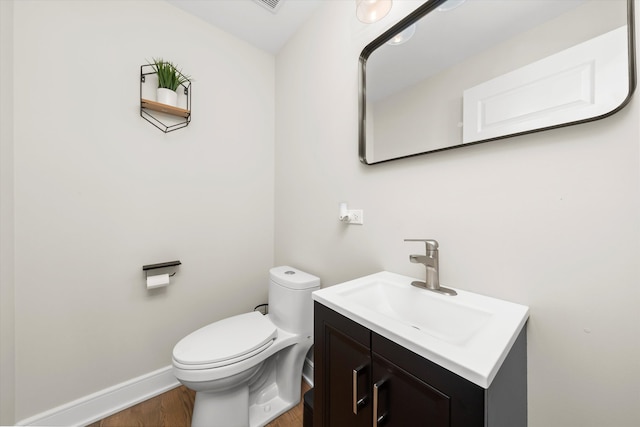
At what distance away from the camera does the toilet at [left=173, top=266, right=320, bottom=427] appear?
3.40 ft

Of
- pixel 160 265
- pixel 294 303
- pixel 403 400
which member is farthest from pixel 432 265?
pixel 160 265

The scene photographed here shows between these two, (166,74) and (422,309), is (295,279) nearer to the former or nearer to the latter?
(422,309)

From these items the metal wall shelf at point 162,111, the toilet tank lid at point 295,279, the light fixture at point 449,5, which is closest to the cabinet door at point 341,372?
the toilet tank lid at point 295,279

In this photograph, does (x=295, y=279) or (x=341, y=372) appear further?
(x=295, y=279)

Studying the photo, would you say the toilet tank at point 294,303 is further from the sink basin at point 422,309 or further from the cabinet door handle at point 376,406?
the cabinet door handle at point 376,406

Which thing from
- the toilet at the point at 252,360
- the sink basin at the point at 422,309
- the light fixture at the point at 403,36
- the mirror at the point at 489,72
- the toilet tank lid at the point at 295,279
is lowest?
the toilet at the point at 252,360

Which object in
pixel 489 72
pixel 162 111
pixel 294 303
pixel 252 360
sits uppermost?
pixel 162 111

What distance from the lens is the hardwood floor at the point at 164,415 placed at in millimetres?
→ 1228

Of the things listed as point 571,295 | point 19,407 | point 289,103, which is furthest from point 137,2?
point 571,295

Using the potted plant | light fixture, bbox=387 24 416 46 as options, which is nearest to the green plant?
the potted plant

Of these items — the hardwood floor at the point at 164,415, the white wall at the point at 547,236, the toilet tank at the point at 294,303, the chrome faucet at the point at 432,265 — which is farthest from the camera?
the toilet tank at the point at 294,303

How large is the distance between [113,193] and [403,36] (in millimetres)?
1753

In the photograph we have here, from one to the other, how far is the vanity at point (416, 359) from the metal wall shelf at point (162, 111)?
146 centimetres

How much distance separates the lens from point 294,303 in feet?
4.38
